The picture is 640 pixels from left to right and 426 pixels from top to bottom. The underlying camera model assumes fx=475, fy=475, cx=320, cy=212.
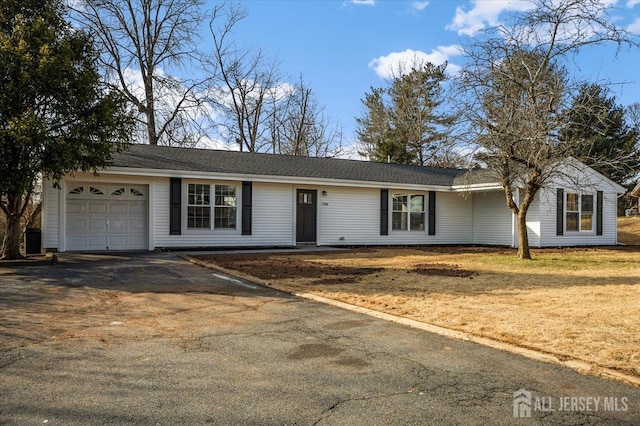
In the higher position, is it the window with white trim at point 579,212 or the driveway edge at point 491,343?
the window with white trim at point 579,212

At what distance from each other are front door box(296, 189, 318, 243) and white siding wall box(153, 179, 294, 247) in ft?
1.23

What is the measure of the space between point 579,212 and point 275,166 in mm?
13310

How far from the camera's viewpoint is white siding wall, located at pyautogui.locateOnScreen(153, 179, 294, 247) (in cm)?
1675

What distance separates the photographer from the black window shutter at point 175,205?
1675cm

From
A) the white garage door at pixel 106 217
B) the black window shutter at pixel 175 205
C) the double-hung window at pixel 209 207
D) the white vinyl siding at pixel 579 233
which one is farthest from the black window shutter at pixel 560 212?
the white garage door at pixel 106 217

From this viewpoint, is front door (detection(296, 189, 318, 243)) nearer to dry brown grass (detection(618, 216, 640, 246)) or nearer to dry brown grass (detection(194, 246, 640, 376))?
dry brown grass (detection(194, 246, 640, 376))

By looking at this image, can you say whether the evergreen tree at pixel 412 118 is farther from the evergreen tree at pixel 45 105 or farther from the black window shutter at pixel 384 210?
the evergreen tree at pixel 45 105

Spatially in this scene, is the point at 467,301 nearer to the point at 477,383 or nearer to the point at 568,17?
the point at 477,383

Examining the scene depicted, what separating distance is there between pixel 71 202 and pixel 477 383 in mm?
15248

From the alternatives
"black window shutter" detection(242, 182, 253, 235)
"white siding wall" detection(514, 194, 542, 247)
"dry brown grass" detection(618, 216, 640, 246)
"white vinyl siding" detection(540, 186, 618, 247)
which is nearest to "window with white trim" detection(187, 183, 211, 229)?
"black window shutter" detection(242, 182, 253, 235)

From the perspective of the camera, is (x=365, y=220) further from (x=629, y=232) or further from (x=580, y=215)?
(x=629, y=232)

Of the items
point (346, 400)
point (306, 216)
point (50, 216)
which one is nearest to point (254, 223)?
point (306, 216)

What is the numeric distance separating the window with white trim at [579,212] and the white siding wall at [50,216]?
19.6 metres

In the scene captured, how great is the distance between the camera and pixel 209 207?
17562 mm
